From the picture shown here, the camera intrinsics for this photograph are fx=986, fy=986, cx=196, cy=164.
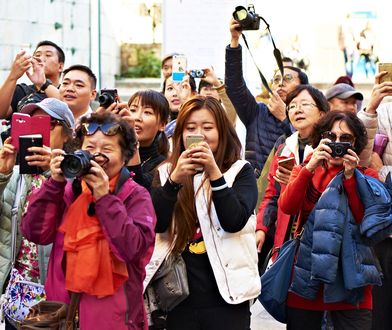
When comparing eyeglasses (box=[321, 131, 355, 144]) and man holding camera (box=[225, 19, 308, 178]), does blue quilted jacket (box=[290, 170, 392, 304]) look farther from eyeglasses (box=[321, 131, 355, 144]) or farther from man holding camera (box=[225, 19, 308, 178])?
man holding camera (box=[225, 19, 308, 178])

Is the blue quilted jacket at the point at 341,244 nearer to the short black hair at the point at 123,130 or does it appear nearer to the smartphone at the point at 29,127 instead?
the short black hair at the point at 123,130

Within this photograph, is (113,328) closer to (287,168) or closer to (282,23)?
(287,168)

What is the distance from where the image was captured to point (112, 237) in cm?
429

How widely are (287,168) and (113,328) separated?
2.11 m

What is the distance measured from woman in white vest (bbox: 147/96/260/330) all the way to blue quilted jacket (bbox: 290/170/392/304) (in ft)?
1.96

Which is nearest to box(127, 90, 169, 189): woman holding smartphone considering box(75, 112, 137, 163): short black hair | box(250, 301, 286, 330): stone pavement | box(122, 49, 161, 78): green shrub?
box(75, 112, 137, 163): short black hair

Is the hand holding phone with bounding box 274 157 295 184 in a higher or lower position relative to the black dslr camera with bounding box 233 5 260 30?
lower

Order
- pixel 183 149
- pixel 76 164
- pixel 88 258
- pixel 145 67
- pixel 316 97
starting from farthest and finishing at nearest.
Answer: pixel 145 67 < pixel 316 97 < pixel 183 149 < pixel 88 258 < pixel 76 164

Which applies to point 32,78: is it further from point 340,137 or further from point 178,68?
point 340,137

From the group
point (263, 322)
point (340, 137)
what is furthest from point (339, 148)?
point (263, 322)

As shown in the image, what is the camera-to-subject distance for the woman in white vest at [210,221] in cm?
484

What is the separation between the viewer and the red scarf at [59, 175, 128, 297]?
433 centimetres

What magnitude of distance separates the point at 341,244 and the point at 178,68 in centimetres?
284

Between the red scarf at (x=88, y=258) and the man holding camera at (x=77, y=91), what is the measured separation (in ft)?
8.25
